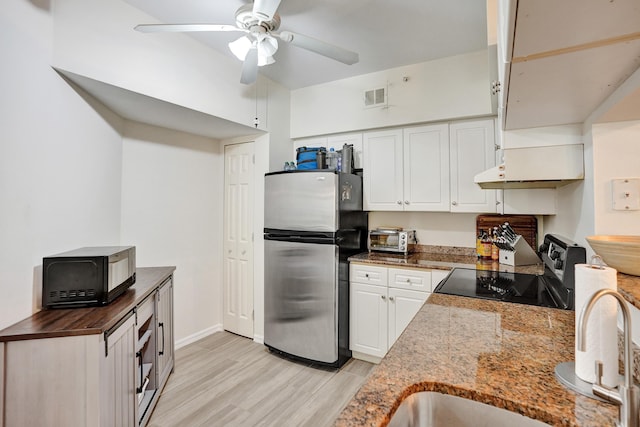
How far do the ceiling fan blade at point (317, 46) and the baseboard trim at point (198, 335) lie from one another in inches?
111

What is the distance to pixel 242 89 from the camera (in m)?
2.80

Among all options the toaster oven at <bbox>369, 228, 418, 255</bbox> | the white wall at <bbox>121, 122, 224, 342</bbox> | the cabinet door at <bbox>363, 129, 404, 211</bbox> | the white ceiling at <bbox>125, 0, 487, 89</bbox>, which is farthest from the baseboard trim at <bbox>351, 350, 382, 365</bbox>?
the white ceiling at <bbox>125, 0, 487, 89</bbox>

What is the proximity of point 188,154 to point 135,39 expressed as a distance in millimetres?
1242

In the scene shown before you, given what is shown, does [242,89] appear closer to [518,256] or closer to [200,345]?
[200,345]

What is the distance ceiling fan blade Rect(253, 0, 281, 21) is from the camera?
4.94 feet

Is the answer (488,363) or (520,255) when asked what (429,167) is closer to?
(520,255)

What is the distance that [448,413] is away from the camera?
30.2 inches

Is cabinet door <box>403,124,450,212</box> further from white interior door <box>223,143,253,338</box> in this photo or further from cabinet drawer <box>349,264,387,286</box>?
white interior door <box>223,143,253,338</box>

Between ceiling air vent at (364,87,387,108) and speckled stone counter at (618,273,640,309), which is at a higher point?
ceiling air vent at (364,87,387,108)

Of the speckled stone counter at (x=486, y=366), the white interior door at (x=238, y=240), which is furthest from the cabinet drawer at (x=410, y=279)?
the white interior door at (x=238, y=240)

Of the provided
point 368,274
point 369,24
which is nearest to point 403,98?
point 369,24

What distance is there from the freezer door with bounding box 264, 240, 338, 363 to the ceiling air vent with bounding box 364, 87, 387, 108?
4.76 feet

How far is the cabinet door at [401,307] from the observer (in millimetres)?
2445

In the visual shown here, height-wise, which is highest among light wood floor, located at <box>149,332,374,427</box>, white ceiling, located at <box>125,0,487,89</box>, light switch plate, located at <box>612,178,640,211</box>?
white ceiling, located at <box>125,0,487,89</box>
